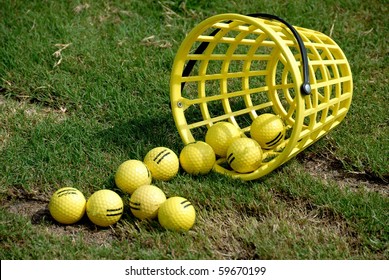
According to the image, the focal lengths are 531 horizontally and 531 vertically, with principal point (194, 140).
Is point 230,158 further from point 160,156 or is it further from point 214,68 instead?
point 214,68

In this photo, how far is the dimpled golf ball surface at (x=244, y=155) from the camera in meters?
3.31

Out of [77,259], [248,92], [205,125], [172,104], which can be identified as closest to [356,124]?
[248,92]

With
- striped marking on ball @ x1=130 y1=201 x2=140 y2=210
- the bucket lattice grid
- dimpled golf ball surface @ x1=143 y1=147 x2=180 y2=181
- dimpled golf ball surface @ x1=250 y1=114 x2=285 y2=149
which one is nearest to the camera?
striped marking on ball @ x1=130 y1=201 x2=140 y2=210

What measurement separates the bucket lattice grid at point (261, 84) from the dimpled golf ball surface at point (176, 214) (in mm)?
528

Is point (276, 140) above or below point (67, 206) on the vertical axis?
above

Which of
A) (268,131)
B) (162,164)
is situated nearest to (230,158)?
(268,131)

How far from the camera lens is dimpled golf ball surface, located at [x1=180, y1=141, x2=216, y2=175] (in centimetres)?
334

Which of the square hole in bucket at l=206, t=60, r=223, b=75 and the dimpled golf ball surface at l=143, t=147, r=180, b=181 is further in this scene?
the square hole in bucket at l=206, t=60, r=223, b=75

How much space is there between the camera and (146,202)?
9.80 ft

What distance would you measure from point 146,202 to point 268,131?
0.99 metres

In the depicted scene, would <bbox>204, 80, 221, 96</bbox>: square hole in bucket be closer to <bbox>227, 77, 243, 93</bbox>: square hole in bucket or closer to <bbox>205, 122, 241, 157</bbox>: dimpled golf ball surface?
<bbox>227, 77, 243, 93</bbox>: square hole in bucket

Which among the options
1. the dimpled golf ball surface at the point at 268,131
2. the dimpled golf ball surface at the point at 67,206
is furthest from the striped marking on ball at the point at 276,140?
the dimpled golf ball surface at the point at 67,206

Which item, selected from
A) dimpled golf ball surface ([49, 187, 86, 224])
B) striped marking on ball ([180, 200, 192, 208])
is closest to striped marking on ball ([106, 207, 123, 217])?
dimpled golf ball surface ([49, 187, 86, 224])

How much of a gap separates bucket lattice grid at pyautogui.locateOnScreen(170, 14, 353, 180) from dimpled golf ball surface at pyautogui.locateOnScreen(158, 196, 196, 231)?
53 cm
